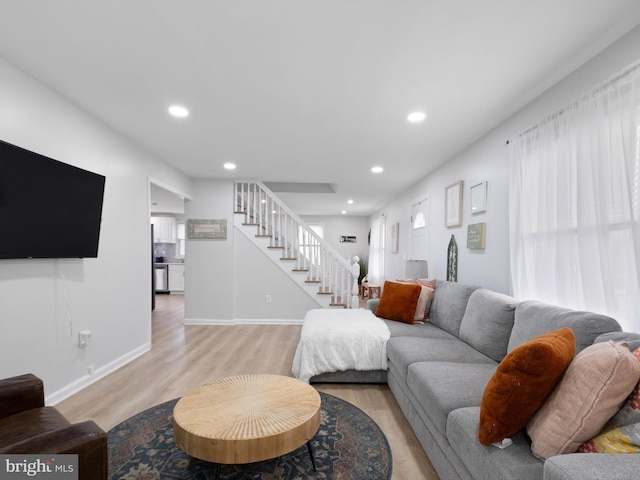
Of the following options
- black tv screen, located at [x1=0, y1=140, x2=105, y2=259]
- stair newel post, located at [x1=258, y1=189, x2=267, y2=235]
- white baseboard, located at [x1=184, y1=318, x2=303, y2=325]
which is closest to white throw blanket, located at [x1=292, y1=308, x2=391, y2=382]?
black tv screen, located at [x1=0, y1=140, x2=105, y2=259]

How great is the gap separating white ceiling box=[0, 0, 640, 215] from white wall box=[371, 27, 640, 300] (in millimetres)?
96

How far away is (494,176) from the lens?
116 inches

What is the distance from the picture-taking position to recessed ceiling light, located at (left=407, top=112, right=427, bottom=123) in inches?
107

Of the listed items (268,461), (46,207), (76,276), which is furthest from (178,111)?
(268,461)

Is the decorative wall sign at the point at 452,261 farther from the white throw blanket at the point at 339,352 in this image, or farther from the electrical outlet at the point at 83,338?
the electrical outlet at the point at 83,338

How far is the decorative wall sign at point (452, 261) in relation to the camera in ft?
12.0

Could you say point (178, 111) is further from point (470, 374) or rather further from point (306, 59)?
point (470, 374)

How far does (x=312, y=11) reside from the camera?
157 centimetres

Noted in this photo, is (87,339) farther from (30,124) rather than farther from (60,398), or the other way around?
(30,124)

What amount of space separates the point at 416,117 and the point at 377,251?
5733mm

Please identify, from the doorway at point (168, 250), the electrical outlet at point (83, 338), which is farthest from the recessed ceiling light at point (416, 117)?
the doorway at point (168, 250)

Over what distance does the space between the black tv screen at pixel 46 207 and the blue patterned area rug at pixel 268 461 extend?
1405mm

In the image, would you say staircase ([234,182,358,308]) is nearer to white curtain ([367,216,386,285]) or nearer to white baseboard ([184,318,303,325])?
white baseboard ([184,318,303,325])

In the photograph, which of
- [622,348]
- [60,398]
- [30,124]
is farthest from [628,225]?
[60,398]
